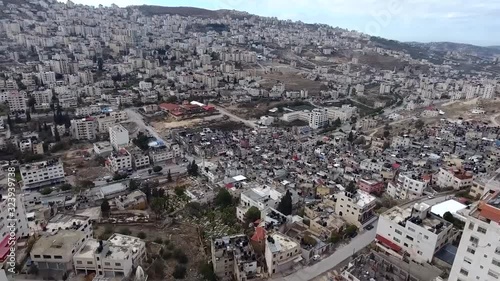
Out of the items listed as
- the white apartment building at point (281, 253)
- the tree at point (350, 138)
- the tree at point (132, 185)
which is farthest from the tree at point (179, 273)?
Answer: the tree at point (350, 138)

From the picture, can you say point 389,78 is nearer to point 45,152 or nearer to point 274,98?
point 274,98

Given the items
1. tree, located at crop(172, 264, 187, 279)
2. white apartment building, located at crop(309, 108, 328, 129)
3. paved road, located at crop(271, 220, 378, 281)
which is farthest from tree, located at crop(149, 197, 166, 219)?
white apartment building, located at crop(309, 108, 328, 129)

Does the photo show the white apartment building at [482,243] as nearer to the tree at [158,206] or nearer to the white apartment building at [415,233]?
the white apartment building at [415,233]

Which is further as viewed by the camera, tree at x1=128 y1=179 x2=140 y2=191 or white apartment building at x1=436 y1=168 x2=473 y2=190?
tree at x1=128 y1=179 x2=140 y2=191

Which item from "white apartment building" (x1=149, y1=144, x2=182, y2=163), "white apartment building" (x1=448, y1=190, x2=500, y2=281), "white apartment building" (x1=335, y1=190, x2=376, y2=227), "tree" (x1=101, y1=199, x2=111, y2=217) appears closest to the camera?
"white apartment building" (x1=448, y1=190, x2=500, y2=281)

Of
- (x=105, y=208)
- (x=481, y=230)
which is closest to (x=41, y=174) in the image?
(x=105, y=208)

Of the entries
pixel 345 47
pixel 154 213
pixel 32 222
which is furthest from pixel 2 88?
pixel 345 47

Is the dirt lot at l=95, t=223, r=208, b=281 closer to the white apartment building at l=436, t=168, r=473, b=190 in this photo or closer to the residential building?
the residential building
